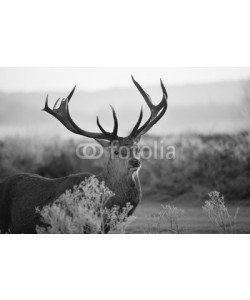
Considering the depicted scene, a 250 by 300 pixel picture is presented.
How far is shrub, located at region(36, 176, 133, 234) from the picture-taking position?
5715 mm

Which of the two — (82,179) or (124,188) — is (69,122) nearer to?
(82,179)

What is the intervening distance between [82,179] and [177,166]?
86.7 inches

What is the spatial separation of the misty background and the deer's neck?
1.14m

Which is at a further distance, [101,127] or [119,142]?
[119,142]

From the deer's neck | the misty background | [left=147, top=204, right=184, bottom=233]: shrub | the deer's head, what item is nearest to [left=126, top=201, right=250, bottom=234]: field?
[left=147, top=204, right=184, bottom=233]: shrub

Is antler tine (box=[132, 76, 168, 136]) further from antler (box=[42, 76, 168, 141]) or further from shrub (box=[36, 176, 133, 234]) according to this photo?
shrub (box=[36, 176, 133, 234])

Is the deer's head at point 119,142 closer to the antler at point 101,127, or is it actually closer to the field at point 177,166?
the antler at point 101,127

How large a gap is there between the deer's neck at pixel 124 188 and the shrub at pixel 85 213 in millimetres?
77

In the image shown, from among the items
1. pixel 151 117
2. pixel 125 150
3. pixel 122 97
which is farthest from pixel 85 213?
pixel 122 97

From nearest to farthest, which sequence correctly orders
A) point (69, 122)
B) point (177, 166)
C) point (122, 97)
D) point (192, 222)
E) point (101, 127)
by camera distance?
point (101, 127), point (69, 122), point (192, 222), point (122, 97), point (177, 166)

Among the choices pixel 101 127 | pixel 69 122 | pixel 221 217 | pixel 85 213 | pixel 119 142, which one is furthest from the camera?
pixel 221 217

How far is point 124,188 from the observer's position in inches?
240

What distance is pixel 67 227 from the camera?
5684mm

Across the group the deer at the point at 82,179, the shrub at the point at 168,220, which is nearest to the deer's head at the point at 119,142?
the deer at the point at 82,179
